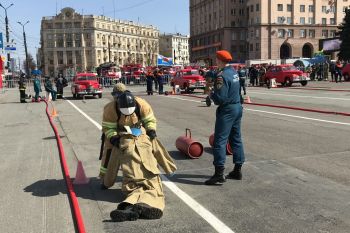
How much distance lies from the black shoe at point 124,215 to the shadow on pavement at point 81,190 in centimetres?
82

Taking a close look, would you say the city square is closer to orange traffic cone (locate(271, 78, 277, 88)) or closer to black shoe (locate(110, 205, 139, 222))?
black shoe (locate(110, 205, 139, 222))

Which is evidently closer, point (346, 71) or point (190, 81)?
point (190, 81)

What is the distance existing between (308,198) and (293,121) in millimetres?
7550

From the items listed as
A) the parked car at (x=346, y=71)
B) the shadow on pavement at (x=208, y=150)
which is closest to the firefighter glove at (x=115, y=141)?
the shadow on pavement at (x=208, y=150)

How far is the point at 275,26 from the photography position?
334 feet

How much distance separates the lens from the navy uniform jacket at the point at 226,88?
19.3 feet

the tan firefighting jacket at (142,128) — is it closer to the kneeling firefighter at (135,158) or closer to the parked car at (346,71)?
the kneeling firefighter at (135,158)

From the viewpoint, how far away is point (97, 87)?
27328 millimetres

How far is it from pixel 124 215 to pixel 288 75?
29933 mm

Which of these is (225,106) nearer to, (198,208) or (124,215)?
(198,208)

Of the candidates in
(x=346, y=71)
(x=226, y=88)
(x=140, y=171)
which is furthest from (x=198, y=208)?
(x=346, y=71)

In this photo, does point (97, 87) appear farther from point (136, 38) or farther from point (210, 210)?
point (136, 38)

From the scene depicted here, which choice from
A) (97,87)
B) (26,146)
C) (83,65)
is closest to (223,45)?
(83,65)

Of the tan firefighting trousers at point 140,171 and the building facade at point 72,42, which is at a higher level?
the building facade at point 72,42
